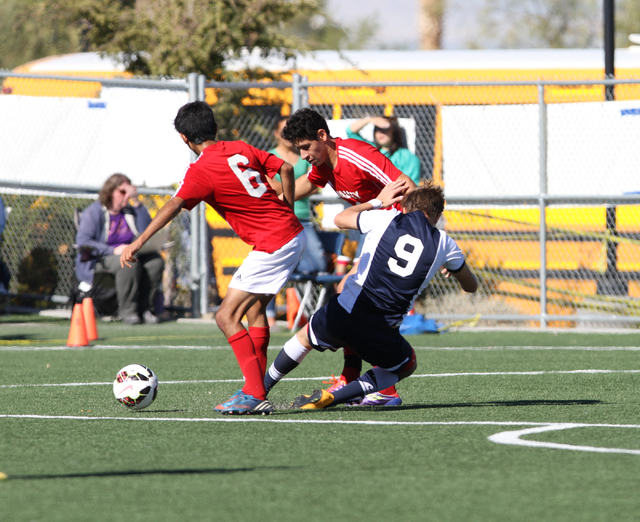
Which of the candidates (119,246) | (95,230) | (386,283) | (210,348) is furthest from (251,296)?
(95,230)

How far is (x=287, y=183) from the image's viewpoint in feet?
21.9

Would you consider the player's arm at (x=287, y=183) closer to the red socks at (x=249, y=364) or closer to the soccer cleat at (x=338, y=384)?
the red socks at (x=249, y=364)

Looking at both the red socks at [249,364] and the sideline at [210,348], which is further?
the sideline at [210,348]

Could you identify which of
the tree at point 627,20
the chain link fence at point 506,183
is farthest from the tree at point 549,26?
the chain link fence at point 506,183

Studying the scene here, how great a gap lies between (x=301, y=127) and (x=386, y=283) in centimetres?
119

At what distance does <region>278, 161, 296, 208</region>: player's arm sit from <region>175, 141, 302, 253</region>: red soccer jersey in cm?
6

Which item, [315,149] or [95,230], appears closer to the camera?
[315,149]

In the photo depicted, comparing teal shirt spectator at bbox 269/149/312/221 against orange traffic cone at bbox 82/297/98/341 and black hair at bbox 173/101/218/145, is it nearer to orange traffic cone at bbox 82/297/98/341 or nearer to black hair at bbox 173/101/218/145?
orange traffic cone at bbox 82/297/98/341

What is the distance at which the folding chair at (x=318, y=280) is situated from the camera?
11.1 metres

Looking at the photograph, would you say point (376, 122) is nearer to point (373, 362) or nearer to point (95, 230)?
point (95, 230)

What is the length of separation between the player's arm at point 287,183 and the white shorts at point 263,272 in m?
0.38

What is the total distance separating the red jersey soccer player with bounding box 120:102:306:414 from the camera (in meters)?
6.25

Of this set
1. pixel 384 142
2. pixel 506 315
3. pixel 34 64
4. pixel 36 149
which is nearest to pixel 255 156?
pixel 384 142

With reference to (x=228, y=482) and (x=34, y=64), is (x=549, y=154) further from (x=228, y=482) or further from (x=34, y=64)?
(x=228, y=482)
